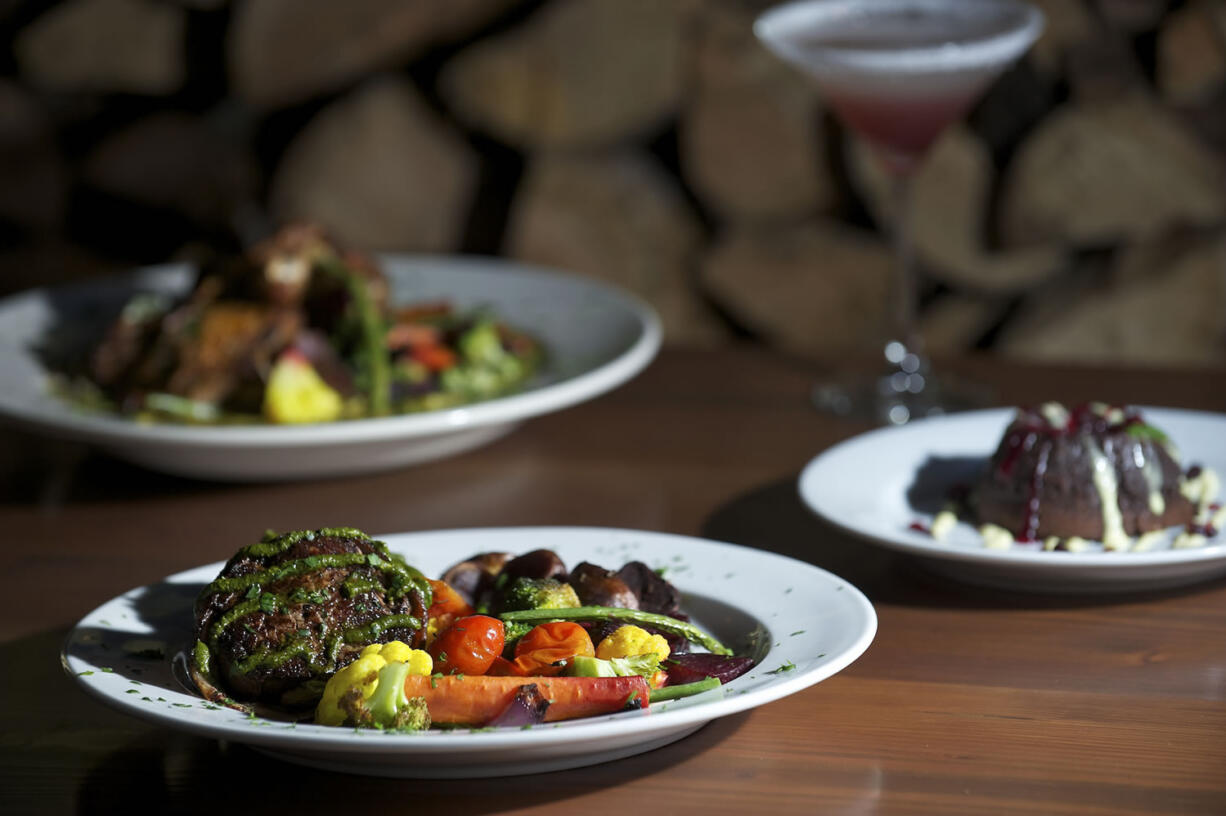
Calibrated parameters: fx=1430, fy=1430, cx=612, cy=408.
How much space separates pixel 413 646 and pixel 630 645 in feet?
0.40

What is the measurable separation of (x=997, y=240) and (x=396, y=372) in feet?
3.55

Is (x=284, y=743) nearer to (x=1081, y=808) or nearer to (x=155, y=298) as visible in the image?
(x=1081, y=808)

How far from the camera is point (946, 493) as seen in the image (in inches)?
45.3

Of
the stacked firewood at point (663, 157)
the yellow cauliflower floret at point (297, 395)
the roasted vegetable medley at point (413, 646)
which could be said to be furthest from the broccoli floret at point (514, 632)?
the stacked firewood at point (663, 157)

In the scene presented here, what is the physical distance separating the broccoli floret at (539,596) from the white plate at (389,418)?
1.37 ft

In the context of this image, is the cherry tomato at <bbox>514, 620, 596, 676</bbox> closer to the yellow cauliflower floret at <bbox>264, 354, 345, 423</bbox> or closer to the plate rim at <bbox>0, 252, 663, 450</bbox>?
the plate rim at <bbox>0, 252, 663, 450</bbox>

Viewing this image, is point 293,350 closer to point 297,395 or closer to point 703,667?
point 297,395

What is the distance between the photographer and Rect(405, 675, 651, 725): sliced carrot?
0.72 metres

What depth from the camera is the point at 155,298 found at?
1.71 metres

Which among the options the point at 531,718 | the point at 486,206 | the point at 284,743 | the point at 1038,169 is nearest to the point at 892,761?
the point at 531,718

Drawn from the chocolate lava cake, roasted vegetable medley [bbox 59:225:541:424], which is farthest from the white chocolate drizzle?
roasted vegetable medley [bbox 59:225:541:424]

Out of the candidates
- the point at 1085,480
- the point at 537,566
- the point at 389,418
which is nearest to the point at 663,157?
the point at 389,418

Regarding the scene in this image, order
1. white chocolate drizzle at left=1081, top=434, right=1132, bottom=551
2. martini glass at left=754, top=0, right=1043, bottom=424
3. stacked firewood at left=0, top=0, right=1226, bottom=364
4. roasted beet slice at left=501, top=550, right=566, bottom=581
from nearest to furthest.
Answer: roasted beet slice at left=501, top=550, right=566, bottom=581 → white chocolate drizzle at left=1081, top=434, right=1132, bottom=551 → martini glass at left=754, top=0, right=1043, bottom=424 → stacked firewood at left=0, top=0, right=1226, bottom=364

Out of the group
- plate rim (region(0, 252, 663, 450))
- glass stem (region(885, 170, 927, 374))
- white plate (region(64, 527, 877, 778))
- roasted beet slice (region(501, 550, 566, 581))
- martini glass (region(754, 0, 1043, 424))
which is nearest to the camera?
white plate (region(64, 527, 877, 778))
